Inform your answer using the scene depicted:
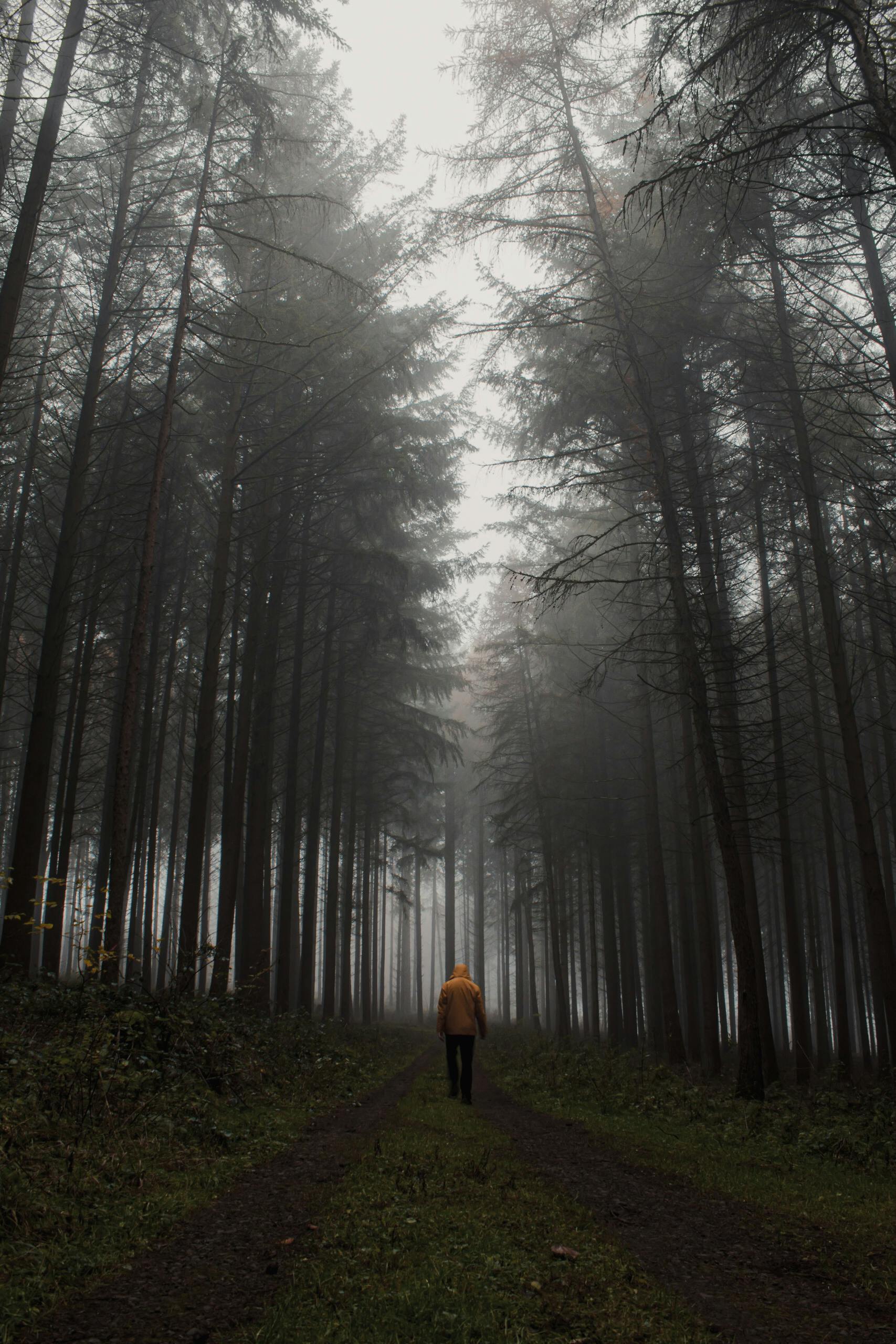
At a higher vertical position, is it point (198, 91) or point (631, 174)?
point (631, 174)

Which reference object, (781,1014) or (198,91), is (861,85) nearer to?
(198,91)

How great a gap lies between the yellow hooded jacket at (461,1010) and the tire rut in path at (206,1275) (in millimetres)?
5185

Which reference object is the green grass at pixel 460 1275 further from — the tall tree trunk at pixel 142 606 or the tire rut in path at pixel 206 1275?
the tall tree trunk at pixel 142 606

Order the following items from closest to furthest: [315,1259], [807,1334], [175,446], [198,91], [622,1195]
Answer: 1. [807,1334]
2. [315,1259]
3. [622,1195]
4. [198,91]
5. [175,446]

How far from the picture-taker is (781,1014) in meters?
30.8

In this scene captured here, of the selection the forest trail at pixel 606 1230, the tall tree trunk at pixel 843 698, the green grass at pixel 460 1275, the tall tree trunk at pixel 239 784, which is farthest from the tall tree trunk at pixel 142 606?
the tall tree trunk at pixel 843 698

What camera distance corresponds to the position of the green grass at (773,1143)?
418cm

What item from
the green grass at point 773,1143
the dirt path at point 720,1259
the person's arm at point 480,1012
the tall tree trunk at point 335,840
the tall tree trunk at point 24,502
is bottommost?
the green grass at point 773,1143

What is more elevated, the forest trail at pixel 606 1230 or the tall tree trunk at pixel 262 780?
the tall tree trunk at pixel 262 780

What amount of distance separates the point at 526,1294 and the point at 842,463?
46.5ft

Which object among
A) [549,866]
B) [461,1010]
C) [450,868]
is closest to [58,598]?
[461,1010]

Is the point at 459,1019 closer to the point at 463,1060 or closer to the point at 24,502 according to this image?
the point at 463,1060

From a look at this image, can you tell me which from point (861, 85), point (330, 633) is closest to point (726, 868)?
point (861, 85)

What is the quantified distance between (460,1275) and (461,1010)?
7.37 m
